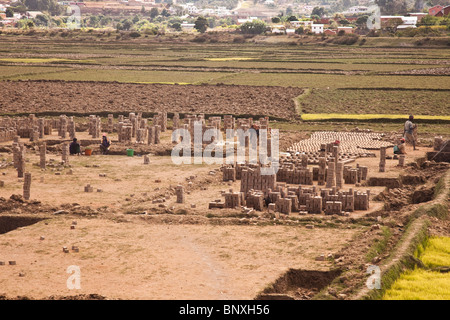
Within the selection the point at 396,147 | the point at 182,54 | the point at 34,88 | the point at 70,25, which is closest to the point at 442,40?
the point at 182,54

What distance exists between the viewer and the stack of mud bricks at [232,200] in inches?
714

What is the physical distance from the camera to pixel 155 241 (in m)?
15.5

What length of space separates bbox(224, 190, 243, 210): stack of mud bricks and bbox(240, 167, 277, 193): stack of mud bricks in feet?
Answer: 3.68

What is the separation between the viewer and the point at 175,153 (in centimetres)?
2517

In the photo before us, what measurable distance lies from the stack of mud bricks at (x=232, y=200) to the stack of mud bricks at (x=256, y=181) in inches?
44.2

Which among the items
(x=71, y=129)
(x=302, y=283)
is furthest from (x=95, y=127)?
(x=302, y=283)

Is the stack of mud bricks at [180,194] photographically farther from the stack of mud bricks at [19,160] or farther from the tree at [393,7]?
the tree at [393,7]

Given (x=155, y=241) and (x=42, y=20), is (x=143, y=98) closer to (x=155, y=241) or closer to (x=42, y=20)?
(x=155, y=241)

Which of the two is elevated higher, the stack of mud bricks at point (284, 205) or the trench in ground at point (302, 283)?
the stack of mud bricks at point (284, 205)

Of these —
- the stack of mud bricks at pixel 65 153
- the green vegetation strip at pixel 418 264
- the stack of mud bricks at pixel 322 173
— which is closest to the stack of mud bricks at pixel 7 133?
the stack of mud bricks at pixel 65 153

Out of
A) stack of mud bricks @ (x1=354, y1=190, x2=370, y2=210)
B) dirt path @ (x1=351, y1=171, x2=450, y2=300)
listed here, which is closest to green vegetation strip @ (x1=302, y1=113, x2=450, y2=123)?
dirt path @ (x1=351, y1=171, x2=450, y2=300)

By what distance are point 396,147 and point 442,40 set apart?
58.3 meters

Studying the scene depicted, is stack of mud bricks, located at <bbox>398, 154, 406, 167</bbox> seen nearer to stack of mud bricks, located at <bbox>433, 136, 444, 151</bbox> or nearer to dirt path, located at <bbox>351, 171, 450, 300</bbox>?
stack of mud bricks, located at <bbox>433, 136, 444, 151</bbox>
